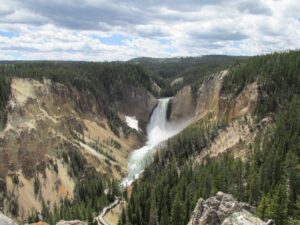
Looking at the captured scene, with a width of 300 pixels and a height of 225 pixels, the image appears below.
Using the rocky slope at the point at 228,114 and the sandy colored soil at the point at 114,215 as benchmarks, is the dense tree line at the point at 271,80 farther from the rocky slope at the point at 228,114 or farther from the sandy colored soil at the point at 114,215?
the sandy colored soil at the point at 114,215

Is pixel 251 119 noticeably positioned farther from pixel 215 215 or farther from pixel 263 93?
pixel 215 215

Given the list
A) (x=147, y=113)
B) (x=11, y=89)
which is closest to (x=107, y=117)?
(x=147, y=113)

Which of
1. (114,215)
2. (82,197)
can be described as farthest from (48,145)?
(114,215)

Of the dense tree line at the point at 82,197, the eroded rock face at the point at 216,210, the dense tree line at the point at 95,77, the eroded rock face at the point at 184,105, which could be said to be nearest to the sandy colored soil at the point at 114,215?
the dense tree line at the point at 82,197

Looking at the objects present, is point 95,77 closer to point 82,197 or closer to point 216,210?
point 82,197

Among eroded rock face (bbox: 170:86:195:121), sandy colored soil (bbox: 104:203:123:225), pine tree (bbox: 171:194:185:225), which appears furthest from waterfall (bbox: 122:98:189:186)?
pine tree (bbox: 171:194:185:225)
